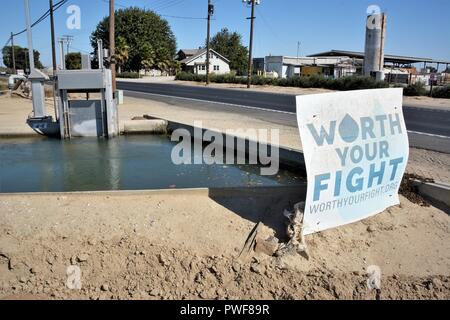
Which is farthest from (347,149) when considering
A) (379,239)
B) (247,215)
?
(247,215)

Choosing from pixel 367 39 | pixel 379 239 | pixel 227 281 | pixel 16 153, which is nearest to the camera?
pixel 227 281

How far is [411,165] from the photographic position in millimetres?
8656

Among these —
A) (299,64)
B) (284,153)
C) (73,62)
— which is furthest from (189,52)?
(284,153)

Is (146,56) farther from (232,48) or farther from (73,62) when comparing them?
(232,48)

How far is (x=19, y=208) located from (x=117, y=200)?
1304mm

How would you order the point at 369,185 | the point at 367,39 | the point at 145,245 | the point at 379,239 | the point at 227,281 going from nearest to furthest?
the point at 227,281
the point at 145,245
the point at 379,239
the point at 369,185
the point at 367,39

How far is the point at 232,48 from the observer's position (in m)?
99.6

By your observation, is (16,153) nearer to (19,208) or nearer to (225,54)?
(19,208)

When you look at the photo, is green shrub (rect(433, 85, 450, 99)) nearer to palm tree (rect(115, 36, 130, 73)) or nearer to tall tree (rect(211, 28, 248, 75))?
palm tree (rect(115, 36, 130, 73))

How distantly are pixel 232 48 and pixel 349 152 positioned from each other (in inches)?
3854

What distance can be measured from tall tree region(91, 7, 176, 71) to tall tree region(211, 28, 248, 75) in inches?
570

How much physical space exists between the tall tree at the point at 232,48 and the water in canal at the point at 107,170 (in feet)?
275

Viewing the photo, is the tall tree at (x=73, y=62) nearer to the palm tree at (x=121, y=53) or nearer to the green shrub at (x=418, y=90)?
the palm tree at (x=121, y=53)

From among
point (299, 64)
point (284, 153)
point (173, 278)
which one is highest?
point (299, 64)
